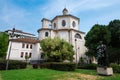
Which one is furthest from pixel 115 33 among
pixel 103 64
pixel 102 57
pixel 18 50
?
pixel 18 50

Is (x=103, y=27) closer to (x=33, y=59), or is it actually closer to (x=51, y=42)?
(x=51, y=42)

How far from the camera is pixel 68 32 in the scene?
42000 millimetres

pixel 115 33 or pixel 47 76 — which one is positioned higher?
pixel 115 33

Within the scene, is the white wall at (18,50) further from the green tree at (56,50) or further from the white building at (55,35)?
the green tree at (56,50)

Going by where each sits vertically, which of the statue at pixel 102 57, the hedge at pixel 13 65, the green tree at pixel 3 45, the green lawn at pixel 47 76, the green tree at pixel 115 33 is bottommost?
the green lawn at pixel 47 76

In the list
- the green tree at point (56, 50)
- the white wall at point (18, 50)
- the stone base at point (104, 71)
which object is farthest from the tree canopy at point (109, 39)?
the stone base at point (104, 71)

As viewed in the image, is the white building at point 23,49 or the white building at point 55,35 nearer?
the white building at point 23,49

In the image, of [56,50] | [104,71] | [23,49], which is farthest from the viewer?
[23,49]

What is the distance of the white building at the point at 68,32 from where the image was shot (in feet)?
136

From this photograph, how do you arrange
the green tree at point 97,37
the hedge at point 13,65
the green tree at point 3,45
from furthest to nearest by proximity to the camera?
the green tree at point 97,37 → the green tree at point 3,45 → the hedge at point 13,65

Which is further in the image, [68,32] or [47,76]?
[68,32]

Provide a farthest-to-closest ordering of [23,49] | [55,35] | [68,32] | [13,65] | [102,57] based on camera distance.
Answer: [55,35] → [68,32] → [23,49] → [13,65] → [102,57]

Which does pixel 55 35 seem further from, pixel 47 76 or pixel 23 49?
pixel 47 76

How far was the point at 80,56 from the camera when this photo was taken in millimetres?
42156
